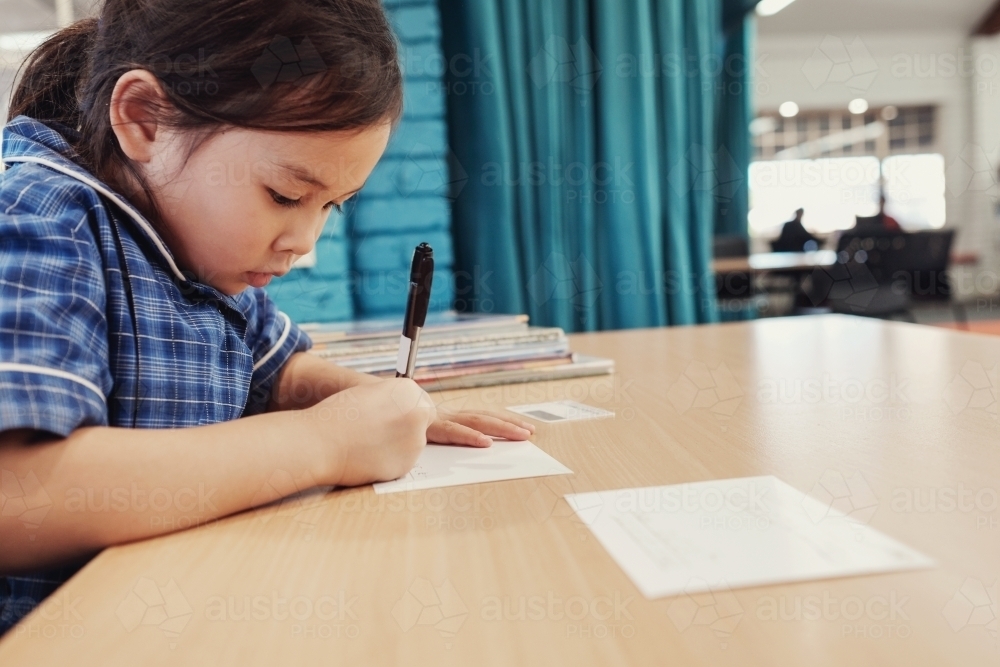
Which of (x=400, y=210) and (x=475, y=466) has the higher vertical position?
(x=400, y=210)

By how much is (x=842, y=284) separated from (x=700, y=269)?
1.89 meters

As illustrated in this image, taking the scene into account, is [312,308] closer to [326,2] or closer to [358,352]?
[358,352]

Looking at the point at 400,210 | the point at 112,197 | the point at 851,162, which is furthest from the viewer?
the point at 851,162

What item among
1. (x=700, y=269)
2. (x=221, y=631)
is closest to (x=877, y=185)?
(x=700, y=269)

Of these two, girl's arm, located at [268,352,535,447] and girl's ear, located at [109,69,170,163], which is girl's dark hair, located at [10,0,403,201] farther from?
girl's arm, located at [268,352,535,447]

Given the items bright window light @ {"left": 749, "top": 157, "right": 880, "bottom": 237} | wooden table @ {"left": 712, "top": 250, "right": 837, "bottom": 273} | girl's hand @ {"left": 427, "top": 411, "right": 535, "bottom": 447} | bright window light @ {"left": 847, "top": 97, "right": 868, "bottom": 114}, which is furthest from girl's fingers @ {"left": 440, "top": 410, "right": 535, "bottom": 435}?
bright window light @ {"left": 847, "top": 97, "right": 868, "bottom": 114}

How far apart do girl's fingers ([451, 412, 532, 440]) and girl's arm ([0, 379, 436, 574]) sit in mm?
130

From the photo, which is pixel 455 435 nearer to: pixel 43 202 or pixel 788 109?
pixel 43 202

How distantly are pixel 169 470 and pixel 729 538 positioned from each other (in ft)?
1.01

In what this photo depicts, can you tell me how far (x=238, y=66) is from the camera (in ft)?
1.90

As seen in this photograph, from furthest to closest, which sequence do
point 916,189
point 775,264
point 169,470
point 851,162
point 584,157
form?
point 916,189
point 851,162
point 775,264
point 584,157
point 169,470

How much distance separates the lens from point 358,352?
3.09 ft

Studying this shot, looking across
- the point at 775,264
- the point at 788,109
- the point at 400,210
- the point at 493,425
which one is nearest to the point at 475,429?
the point at 493,425

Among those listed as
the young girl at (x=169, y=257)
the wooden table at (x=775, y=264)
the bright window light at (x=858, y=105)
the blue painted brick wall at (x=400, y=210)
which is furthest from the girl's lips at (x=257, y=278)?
the bright window light at (x=858, y=105)
